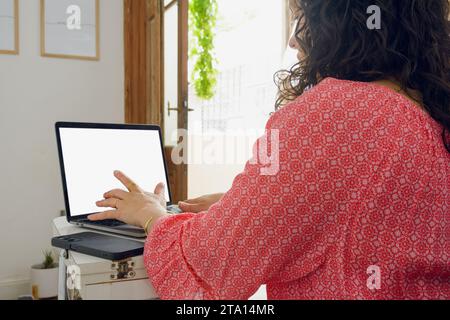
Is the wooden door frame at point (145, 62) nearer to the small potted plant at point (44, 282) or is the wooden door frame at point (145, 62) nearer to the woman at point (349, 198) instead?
the small potted plant at point (44, 282)

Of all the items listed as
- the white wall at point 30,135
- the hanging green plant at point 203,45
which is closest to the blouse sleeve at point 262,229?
the white wall at point 30,135

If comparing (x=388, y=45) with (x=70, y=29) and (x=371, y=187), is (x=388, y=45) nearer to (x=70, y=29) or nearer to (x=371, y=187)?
(x=371, y=187)

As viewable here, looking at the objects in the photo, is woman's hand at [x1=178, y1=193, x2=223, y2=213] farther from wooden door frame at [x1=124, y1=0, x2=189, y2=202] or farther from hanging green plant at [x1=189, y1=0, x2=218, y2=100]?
hanging green plant at [x1=189, y1=0, x2=218, y2=100]

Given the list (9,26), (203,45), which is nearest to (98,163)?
(9,26)

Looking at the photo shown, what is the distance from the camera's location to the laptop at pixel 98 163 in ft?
3.47

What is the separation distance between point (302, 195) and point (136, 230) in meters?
0.45

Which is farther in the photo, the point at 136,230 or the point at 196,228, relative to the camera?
the point at 136,230

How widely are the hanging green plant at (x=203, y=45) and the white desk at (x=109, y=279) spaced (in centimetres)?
304

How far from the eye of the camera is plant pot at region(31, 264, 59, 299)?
2.40m

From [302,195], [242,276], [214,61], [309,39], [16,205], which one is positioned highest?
[214,61]

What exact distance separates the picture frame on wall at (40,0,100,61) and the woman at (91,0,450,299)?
2.29 metres

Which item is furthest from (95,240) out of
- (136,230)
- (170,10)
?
(170,10)

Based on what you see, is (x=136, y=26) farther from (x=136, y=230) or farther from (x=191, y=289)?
(x=191, y=289)

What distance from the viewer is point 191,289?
68 centimetres
